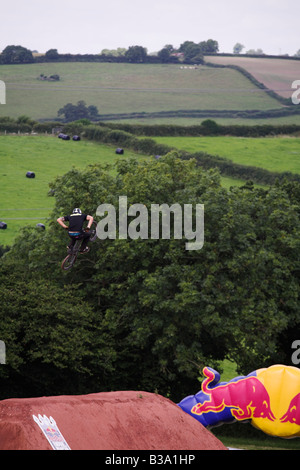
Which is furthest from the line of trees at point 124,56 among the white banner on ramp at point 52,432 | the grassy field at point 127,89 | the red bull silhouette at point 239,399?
the white banner on ramp at point 52,432

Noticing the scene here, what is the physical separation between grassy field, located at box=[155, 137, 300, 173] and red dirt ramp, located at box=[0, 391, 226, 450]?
70.2m

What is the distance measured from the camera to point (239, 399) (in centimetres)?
2661

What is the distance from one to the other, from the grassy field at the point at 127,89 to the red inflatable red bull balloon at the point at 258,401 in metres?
119

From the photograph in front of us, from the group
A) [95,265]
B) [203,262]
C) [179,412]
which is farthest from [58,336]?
[179,412]

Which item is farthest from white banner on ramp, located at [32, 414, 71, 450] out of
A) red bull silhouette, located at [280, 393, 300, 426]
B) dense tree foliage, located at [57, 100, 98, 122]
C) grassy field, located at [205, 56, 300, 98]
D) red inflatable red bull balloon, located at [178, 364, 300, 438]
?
grassy field, located at [205, 56, 300, 98]

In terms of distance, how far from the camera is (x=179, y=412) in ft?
86.6

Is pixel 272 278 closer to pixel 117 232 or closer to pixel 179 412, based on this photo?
pixel 117 232

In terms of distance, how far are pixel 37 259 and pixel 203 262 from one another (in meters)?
9.91

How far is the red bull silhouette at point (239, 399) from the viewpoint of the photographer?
85.9 feet

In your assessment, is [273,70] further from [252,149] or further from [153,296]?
[153,296]

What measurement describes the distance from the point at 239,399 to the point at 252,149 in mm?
77962

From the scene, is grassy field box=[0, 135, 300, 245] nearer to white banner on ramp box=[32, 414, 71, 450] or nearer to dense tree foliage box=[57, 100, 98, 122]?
dense tree foliage box=[57, 100, 98, 122]

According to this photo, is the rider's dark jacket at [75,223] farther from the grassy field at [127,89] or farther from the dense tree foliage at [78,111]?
the dense tree foliage at [78,111]
